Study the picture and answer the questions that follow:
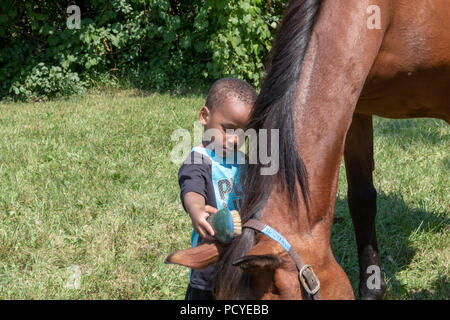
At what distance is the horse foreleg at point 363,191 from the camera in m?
2.95

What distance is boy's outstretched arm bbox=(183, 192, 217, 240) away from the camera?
5.60ft

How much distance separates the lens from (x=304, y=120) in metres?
1.73

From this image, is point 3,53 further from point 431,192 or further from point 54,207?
point 431,192

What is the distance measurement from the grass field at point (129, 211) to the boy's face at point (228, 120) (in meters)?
1.10

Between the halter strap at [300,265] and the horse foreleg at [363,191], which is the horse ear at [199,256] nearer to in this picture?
the halter strap at [300,265]

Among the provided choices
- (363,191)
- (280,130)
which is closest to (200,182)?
(280,130)

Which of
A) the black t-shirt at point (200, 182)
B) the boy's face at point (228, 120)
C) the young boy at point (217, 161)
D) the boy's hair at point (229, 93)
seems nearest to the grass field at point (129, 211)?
the black t-shirt at point (200, 182)

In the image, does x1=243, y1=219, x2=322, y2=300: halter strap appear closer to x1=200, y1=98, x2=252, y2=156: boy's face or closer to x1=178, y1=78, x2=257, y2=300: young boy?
x1=178, y1=78, x2=257, y2=300: young boy

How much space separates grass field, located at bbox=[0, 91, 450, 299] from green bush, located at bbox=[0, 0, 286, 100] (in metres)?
2.55

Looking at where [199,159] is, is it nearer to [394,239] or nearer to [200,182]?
[200,182]

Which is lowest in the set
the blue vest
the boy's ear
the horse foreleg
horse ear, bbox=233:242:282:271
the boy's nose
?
the horse foreleg

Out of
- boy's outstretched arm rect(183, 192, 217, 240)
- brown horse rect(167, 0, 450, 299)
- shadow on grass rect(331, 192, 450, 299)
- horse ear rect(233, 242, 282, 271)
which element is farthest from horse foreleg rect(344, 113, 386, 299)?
horse ear rect(233, 242, 282, 271)

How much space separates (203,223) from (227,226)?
0.65 feet

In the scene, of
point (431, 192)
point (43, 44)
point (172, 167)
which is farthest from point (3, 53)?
point (431, 192)
